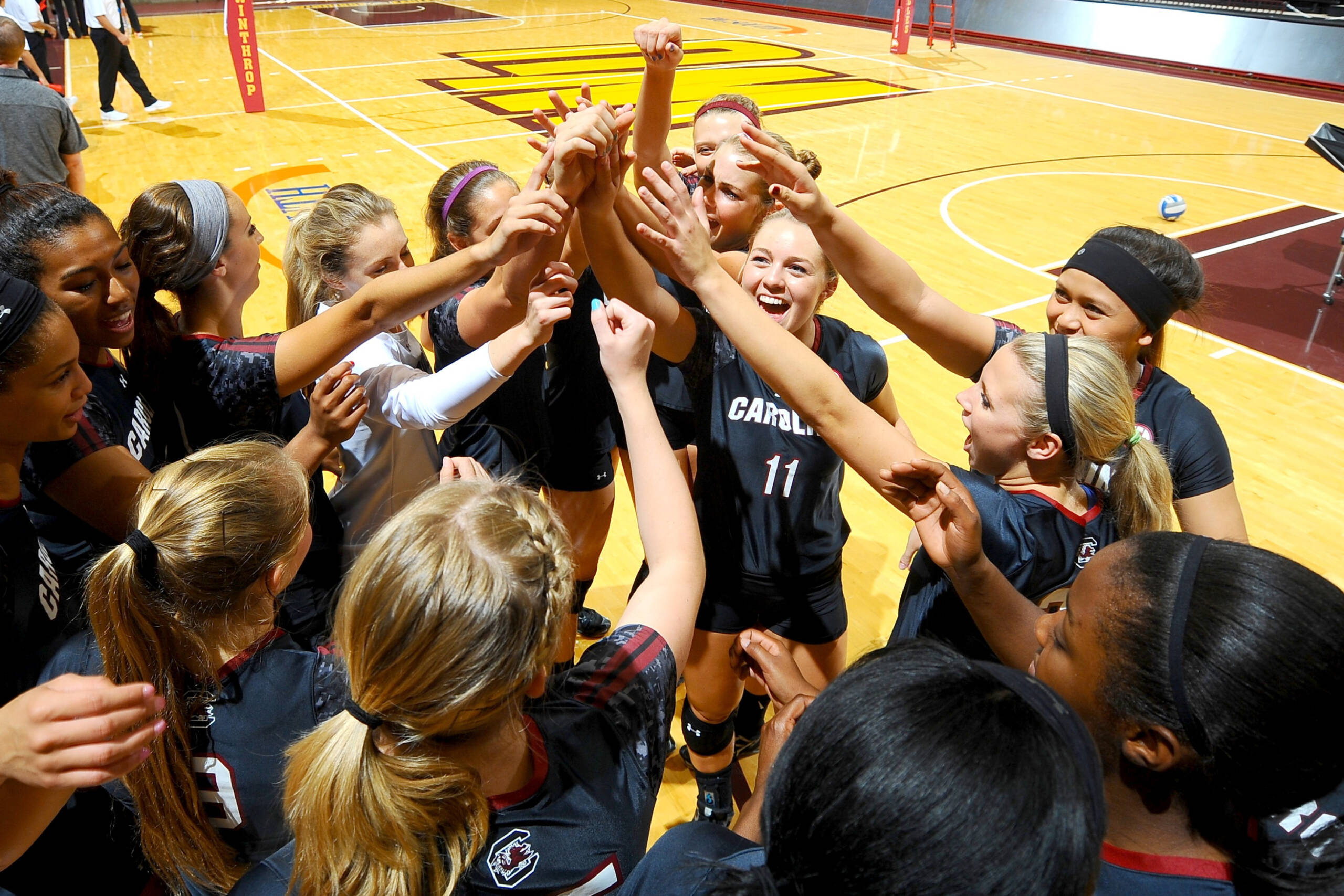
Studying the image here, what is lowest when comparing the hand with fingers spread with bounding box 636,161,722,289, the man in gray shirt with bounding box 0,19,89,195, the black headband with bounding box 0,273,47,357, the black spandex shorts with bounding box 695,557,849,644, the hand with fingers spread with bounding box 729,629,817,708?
the black spandex shorts with bounding box 695,557,849,644

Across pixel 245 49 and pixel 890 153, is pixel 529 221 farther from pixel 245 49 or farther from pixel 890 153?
pixel 245 49

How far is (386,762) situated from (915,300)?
1858 millimetres

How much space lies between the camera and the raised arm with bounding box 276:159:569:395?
2.13m

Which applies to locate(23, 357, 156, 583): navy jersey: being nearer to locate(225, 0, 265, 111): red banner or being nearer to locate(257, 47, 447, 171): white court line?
locate(257, 47, 447, 171): white court line

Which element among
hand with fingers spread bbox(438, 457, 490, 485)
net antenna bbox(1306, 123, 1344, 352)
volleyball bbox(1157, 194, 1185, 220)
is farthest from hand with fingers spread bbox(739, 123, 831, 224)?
volleyball bbox(1157, 194, 1185, 220)

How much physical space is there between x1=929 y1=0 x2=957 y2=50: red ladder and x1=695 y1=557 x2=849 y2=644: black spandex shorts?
16.6 metres

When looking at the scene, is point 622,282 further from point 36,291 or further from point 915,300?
point 36,291

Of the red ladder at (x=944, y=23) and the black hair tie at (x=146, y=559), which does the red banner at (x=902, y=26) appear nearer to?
the red ladder at (x=944, y=23)

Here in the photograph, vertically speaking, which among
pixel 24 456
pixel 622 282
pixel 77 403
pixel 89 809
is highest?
pixel 622 282

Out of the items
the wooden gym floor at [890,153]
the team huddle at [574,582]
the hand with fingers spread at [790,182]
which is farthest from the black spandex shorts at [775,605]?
the hand with fingers spread at [790,182]

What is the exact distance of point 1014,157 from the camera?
10.1 metres

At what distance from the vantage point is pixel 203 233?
7.56 ft

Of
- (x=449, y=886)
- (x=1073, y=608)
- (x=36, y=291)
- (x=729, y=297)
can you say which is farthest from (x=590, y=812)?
(x=36, y=291)

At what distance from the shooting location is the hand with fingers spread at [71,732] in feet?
3.59
